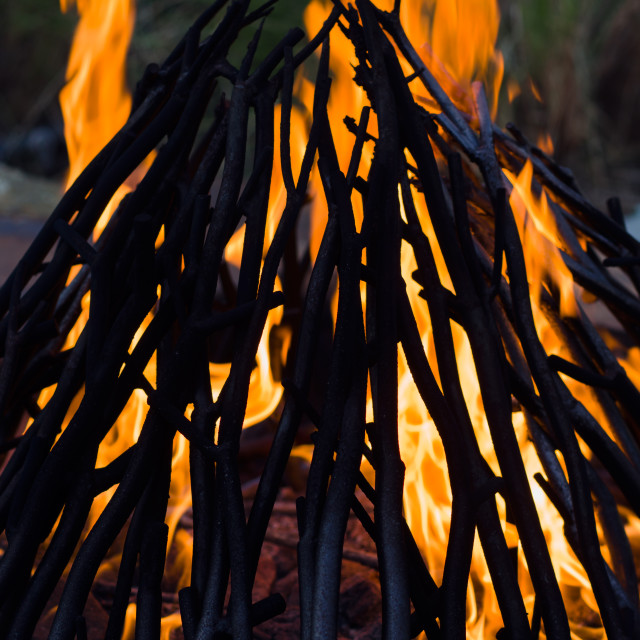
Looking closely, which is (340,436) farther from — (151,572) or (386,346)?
(151,572)

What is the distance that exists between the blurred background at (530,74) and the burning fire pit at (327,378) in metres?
2.70

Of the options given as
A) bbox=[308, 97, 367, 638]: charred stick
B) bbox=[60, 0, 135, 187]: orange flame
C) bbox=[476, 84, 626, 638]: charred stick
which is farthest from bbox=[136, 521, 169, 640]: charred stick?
bbox=[60, 0, 135, 187]: orange flame

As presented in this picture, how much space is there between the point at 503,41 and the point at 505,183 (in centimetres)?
467

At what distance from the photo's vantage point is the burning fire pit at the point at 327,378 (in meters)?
0.70

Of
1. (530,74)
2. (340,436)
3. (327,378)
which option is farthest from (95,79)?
(530,74)

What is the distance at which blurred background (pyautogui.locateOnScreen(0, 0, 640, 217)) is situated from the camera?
15.8ft

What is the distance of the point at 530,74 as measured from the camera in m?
5.27

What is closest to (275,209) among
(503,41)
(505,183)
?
(505,183)

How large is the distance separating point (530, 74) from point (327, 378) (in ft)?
16.4

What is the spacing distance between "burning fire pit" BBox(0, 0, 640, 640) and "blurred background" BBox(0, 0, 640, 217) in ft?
8.87

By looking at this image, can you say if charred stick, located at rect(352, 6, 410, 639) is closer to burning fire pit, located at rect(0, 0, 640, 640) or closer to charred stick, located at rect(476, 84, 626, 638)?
burning fire pit, located at rect(0, 0, 640, 640)

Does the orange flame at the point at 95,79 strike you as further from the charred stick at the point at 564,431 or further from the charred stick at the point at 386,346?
the charred stick at the point at 564,431

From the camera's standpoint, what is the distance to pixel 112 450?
1.21m

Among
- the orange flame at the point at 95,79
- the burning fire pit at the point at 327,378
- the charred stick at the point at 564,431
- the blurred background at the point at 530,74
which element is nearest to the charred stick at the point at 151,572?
the burning fire pit at the point at 327,378
